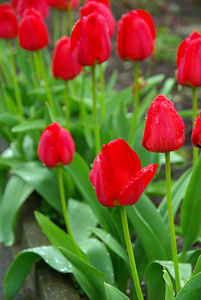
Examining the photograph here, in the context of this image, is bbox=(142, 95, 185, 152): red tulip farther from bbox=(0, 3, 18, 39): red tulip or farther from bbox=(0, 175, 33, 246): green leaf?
bbox=(0, 3, 18, 39): red tulip

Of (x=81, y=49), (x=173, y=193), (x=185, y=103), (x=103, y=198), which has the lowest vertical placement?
(x=185, y=103)

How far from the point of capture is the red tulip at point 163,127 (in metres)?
1.33

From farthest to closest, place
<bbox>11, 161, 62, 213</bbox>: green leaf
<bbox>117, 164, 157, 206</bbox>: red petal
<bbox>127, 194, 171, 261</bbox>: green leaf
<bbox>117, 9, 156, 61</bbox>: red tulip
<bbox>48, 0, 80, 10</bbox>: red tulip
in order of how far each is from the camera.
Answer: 1. <bbox>48, 0, 80, 10</bbox>: red tulip
2. <bbox>11, 161, 62, 213</bbox>: green leaf
3. <bbox>117, 9, 156, 61</bbox>: red tulip
4. <bbox>127, 194, 171, 261</bbox>: green leaf
5. <bbox>117, 164, 157, 206</bbox>: red petal

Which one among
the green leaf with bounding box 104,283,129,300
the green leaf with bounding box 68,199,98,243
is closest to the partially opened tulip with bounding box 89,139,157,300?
the green leaf with bounding box 104,283,129,300

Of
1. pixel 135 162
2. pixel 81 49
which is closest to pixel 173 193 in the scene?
pixel 81 49

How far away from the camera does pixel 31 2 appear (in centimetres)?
266

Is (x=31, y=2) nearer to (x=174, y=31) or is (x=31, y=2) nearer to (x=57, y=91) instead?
(x=57, y=91)

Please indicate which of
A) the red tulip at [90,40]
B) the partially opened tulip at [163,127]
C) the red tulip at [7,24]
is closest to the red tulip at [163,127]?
the partially opened tulip at [163,127]

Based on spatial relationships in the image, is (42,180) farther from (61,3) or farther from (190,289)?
(190,289)

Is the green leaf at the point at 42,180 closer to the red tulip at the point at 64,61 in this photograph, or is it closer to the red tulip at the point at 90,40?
the red tulip at the point at 64,61

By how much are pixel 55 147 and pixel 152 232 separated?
1.35ft

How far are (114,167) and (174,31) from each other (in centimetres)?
445

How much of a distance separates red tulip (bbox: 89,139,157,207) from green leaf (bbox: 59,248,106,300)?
0.42m

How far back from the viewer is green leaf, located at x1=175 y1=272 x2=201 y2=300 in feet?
4.72
